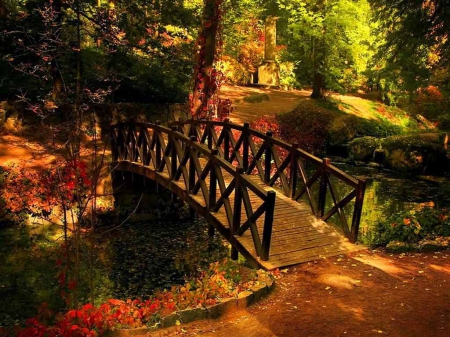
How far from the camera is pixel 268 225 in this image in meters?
7.16

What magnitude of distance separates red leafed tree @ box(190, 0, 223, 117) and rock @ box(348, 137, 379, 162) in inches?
301

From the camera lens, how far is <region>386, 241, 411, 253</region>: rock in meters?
7.71

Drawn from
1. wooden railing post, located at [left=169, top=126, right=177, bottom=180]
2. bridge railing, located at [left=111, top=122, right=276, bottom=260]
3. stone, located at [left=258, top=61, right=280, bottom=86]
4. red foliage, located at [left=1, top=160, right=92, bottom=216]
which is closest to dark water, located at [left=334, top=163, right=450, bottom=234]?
bridge railing, located at [left=111, top=122, right=276, bottom=260]

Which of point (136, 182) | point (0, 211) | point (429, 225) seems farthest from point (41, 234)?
point (429, 225)

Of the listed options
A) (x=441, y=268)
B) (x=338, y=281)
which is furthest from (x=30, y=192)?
(x=441, y=268)

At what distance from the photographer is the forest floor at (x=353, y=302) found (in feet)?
16.7

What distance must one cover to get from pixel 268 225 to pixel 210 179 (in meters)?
1.88

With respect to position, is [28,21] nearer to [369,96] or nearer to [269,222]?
[269,222]

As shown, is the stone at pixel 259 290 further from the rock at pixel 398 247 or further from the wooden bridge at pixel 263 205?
the rock at pixel 398 247

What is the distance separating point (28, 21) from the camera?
39.0ft

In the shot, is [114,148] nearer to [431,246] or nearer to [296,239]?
[296,239]

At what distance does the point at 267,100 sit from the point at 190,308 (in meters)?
18.3

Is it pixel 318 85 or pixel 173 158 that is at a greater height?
pixel 318 85

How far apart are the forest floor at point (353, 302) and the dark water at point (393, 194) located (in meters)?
3.34
